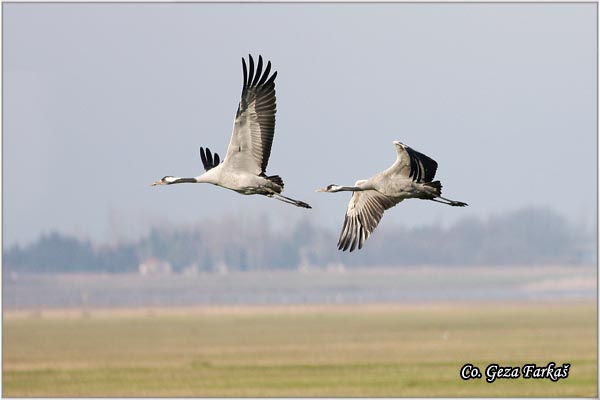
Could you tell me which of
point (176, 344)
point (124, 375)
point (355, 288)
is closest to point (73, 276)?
point (355, 288)

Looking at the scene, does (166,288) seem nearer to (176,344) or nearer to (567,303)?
(567,303)

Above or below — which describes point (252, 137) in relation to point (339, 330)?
above

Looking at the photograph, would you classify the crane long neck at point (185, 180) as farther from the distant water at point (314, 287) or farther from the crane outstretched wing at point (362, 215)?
the distant water at point (314, 287)

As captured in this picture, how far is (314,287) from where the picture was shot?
11850 cm

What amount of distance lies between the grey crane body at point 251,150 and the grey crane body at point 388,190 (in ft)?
3.69

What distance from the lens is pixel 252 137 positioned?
18750 millimetres

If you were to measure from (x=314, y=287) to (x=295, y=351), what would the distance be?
59240 millimetres

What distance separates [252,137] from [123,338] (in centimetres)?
5258

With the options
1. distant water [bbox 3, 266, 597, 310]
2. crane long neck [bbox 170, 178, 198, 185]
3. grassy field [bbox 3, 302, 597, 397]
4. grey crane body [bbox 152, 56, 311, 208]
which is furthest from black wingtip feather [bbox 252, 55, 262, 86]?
distant water [bbox 3, 266, 597, 310]

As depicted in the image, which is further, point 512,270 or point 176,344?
point 512,270

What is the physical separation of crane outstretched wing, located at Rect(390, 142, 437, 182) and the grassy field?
2138 cm

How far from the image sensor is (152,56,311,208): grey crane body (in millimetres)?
18578

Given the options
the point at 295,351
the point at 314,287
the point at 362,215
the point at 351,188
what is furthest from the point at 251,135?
the point at 314,287

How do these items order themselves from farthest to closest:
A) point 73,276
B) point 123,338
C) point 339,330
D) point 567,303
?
point 73,276 < point 567,303 < point 339,330 < point 123,338
